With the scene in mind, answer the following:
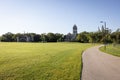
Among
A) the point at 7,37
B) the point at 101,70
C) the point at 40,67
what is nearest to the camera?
the point at 101,70

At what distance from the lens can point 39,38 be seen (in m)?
158

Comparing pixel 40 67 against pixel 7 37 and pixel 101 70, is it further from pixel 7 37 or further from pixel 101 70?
pixel 7 37

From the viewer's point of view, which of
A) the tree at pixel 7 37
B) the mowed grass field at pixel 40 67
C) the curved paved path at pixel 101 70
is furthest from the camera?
the tree at pixel 7 37

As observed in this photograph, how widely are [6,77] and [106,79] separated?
5.94m

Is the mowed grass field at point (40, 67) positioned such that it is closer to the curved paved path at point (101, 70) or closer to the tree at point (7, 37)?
the curved paved path at point (101, 70)

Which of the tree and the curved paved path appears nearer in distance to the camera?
the curved paved path

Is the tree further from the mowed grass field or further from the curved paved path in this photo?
the curved paved path

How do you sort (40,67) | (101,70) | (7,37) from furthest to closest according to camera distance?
1. (7,37)
2. (40,67)
3. (101,70)

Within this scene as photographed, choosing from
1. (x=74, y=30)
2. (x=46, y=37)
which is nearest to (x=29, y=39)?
(x=46, y=37)

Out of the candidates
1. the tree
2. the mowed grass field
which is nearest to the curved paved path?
the mowed grass field

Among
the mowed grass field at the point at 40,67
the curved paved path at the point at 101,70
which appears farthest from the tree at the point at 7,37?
the curved paved path at the point at 101,70

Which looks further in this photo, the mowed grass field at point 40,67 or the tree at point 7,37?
the tree at point 7,37

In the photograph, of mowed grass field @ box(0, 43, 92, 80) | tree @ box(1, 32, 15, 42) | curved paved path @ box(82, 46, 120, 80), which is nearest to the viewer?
curved paved path @ box(82, 46, 120, 80)

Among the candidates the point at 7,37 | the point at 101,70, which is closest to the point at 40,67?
the point at 101,70
